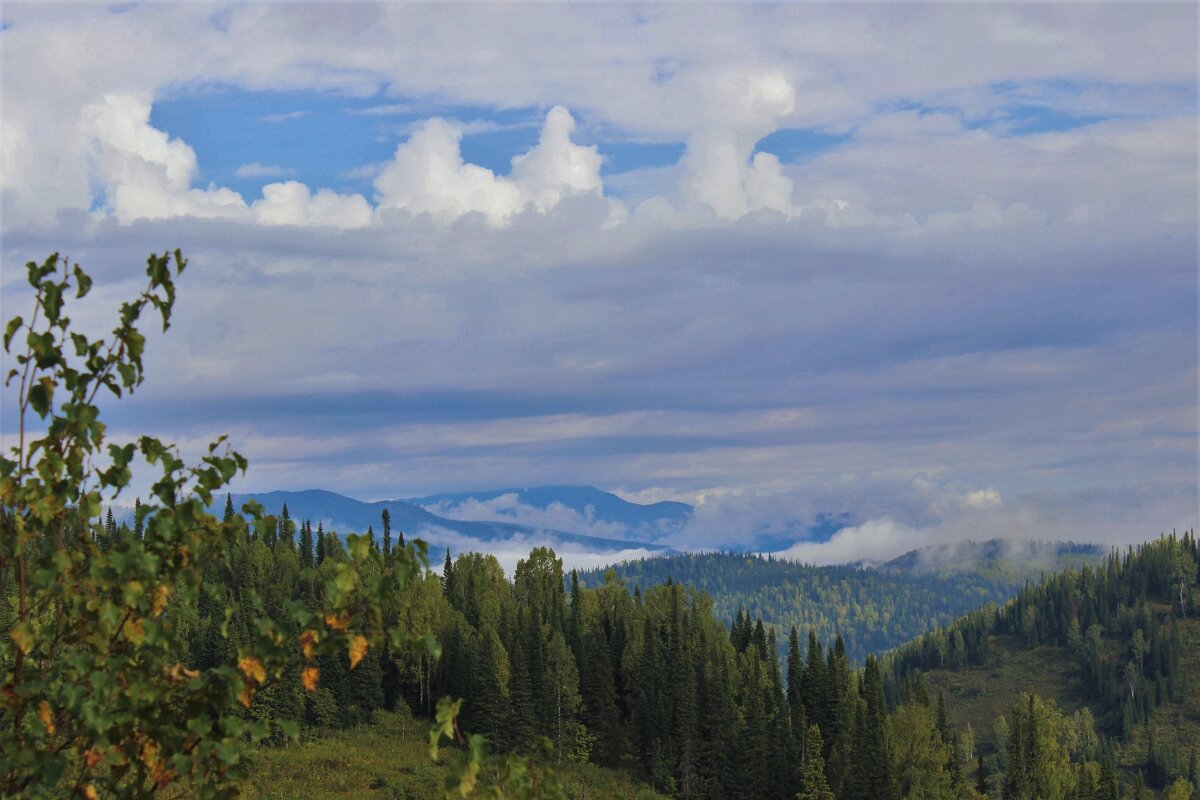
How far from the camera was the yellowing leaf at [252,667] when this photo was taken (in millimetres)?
11766

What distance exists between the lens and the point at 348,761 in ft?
440

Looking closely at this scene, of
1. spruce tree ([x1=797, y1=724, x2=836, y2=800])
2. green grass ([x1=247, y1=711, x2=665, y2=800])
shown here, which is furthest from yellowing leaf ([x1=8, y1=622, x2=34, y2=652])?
spruce tree ([x1=797, y1=724, x2=836, y2=800])

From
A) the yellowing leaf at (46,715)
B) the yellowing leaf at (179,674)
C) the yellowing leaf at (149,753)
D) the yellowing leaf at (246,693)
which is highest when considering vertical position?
the yellowing leaf at (179,674)

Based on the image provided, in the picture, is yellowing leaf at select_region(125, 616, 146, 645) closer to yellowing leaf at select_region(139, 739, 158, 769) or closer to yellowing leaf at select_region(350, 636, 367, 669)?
yellowing leaf at select_region(139, 739, 158, 769)

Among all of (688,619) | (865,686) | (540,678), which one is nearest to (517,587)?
(688,619)

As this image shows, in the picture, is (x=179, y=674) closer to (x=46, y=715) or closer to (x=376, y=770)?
(x=46, y=715)

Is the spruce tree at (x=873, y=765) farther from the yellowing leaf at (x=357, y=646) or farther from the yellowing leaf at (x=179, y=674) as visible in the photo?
the yellowing leaf at (x=179, y=674)

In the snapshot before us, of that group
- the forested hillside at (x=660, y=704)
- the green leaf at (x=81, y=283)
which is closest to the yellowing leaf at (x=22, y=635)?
the green leaf at (x=81, y=283)

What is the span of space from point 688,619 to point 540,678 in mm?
36562

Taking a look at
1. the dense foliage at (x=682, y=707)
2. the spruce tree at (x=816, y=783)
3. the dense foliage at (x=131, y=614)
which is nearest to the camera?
the dense foliage at (x=131, y=614)

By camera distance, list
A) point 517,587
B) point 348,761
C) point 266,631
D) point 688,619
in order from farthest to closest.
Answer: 1. point 517,587
2. point 688,619
3. point 348,761
4. point 266,631

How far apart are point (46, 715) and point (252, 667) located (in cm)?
238

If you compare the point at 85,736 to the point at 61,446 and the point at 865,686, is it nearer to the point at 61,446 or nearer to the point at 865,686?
the point at 61,446

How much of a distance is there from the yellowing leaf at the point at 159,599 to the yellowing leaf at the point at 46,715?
4.88 feet
